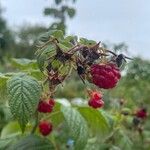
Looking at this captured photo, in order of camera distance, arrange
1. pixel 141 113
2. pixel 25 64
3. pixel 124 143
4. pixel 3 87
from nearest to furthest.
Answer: pixel 3 87 → pixel 25 64 → pixel 124 143 → pixel 141 113

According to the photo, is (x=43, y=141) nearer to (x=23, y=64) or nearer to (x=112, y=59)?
(x=23, y=64)

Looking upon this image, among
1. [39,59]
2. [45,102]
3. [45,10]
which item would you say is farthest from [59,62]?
[45,10]

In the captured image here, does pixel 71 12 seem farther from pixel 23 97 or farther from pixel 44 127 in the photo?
pixel 23 97

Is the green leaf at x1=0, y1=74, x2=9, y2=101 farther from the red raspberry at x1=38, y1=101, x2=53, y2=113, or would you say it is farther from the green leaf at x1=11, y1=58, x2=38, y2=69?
the green leaf at x1=11, y1=58, x2=38, y2=69

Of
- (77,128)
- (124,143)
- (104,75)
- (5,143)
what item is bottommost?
(124,143)

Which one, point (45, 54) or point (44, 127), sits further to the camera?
point (44, 127)

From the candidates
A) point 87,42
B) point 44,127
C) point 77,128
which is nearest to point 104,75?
point 87,42

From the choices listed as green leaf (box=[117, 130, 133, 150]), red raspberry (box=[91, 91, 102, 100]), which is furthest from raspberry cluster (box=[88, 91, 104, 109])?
green leaf (box=[117, 130, 133, 150])
